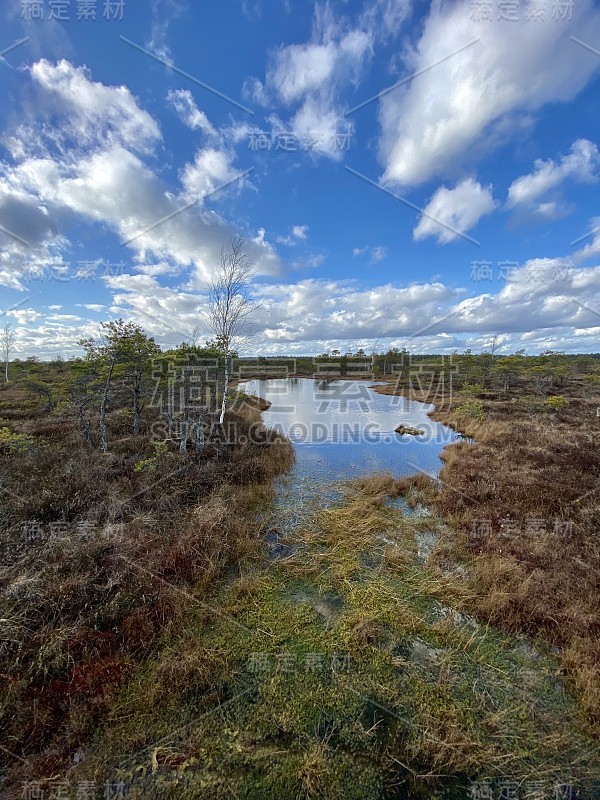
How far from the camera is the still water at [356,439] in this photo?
13809 mm

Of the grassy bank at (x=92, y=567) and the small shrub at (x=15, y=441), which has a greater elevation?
the small shrub at (x=15, y=441)

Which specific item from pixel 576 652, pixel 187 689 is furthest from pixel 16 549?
pixel 576 652

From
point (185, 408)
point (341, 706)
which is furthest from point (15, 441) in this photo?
point (341, 706)

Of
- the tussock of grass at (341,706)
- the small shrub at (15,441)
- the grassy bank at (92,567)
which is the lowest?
the tussock of grass at (341,706)

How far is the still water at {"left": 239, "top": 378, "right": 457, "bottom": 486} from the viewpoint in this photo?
1381 cm

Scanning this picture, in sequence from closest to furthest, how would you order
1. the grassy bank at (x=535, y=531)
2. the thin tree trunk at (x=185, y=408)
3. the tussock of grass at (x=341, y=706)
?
the tussock of grass at (x=341, y=706) → the grassy bank at (x=535, y=531) → the thin tree trunk at (x=185, y=408)

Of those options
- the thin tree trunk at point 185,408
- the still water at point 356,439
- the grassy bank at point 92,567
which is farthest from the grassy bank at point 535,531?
the thin tree trunk at point 185,408

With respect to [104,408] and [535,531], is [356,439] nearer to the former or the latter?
[535,531]

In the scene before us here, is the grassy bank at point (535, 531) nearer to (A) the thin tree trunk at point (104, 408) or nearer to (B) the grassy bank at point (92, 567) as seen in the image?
(B) the grassy bank at point (92, 567)

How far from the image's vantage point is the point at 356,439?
18.7 metres

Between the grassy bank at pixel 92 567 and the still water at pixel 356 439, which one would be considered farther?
the still water at pixel 356 439

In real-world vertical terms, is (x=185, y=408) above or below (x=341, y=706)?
above

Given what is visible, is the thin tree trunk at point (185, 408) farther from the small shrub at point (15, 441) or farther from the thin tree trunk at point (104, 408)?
the small shrub at point (15, 441)

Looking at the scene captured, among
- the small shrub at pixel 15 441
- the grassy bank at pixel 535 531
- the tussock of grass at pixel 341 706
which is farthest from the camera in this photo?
the small shrub at pixel 15 441
